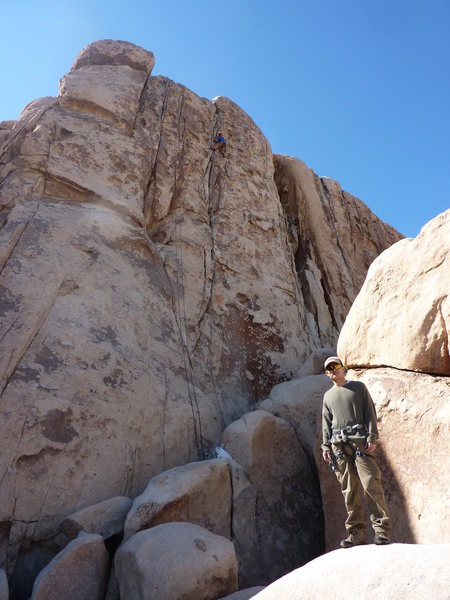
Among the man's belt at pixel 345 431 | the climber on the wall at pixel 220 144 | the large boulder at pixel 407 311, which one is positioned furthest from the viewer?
the climber on the wall at pixel 220 144

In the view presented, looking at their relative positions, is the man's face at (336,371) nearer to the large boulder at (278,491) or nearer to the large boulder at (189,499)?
the large boulder at (189,499)

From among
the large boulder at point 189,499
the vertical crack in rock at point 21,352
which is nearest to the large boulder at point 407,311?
the large boulder at point 189,499

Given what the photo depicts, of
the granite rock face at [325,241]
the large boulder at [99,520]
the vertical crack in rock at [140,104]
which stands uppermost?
the vertical crack in rock at [140,104]

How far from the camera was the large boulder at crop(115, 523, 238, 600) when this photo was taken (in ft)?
16.8

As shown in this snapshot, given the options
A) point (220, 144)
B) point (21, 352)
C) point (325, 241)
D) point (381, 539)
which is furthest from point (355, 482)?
point (325, 241)

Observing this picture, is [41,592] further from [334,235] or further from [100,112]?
[334,235]

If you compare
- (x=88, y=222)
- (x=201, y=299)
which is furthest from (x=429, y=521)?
(x=88, y=222)

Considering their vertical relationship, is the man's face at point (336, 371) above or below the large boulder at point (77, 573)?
above

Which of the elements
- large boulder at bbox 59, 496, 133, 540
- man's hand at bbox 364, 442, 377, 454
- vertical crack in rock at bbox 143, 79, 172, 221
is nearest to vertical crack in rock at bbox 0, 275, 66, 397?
large boulder at bbox 59, 496, 133, 540

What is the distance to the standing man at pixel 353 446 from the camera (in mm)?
5469

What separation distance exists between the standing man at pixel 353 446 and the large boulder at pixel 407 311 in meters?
1.11

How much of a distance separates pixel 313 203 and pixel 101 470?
39.6 feet

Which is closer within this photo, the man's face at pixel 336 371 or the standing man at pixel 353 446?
the standing man at pixel 353 446

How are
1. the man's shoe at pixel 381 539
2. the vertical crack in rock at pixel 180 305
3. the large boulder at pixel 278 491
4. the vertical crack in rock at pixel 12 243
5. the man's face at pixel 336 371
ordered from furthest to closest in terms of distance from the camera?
the vertical crack in rock at pixel 12 243 → the vertical crack in rock at pixel 180 305 → the large boulder at pixel 278 491 → the man's face at pixel 336 371 → the man's shoe at pixel 381 539
